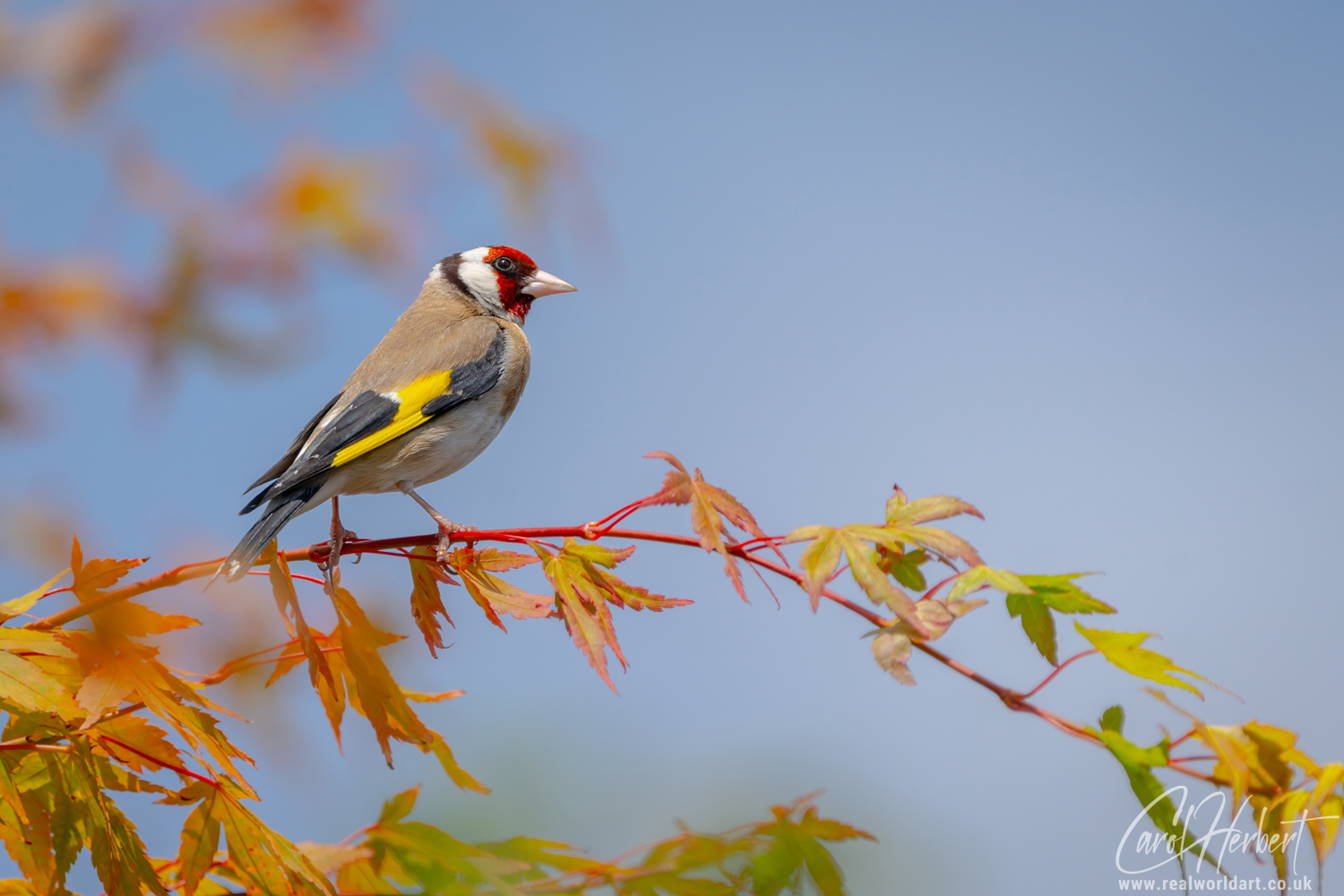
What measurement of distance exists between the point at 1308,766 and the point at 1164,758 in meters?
0.32

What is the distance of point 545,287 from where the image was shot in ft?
15.4

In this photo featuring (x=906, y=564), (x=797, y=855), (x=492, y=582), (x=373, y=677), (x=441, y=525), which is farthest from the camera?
(x=441, y=525)

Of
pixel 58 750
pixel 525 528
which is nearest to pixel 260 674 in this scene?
pixel 58 750

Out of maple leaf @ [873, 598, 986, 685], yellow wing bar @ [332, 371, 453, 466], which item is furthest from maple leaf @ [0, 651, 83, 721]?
maple leaf @ [873, 598, 986, 685]

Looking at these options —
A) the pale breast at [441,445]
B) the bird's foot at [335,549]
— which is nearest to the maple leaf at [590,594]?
the bird's foot at [335,549]

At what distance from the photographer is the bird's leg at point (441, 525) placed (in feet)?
7.80

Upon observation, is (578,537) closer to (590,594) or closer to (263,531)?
(590,594)

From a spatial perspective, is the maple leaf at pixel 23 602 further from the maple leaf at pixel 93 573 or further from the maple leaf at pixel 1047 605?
the maple leaf at pixel 1047 605

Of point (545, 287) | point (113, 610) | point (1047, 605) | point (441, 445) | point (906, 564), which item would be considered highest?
point (545, 287)

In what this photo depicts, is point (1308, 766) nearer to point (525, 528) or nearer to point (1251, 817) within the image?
point (1251, 817)

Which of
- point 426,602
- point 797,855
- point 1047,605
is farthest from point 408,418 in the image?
Result: point 1047,605

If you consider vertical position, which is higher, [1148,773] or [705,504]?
[705,504]

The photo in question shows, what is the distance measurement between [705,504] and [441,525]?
1.35 metres

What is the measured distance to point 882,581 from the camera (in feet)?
6.31
